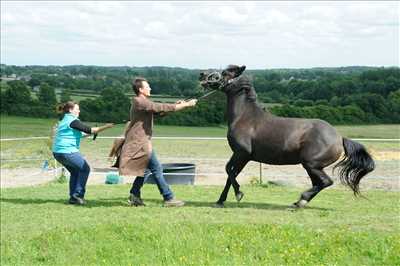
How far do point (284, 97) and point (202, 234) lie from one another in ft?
43.0

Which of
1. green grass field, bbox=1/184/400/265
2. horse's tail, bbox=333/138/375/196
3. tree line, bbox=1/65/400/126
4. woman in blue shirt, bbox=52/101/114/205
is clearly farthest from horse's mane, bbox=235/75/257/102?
tree line, bbox=1/65/400/126

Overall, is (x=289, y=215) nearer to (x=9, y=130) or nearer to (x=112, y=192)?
(x=112, y=192)

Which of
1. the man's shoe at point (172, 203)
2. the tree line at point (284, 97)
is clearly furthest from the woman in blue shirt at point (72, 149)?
the tree line at point (284, 97)

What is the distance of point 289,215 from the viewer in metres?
8.51

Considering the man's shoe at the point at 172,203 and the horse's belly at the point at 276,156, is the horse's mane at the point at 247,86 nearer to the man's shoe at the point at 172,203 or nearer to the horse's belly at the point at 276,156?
the horse's belly at the point at 276,156

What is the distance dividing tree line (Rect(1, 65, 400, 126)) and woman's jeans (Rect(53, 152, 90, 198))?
4.74 m

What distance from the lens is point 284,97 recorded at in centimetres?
2038

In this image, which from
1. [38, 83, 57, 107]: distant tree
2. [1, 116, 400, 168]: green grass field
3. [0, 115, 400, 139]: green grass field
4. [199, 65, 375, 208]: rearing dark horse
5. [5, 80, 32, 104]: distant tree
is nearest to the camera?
[199, 65, 375, 208]: rearing dark horse

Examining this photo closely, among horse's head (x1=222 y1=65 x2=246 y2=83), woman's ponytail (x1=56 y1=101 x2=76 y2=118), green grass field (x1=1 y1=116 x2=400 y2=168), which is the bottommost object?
green grass field (x1=1 y1=116 x2=400 y2=168)

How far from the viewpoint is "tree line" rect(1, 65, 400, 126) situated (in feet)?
60.8

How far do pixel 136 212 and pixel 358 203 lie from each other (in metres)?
3.50

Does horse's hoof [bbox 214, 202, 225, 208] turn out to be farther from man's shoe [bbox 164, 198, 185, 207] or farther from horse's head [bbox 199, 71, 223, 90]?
horse's head [bbox 199, 71, 223, 90]

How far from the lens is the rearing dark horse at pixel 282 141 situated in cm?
862

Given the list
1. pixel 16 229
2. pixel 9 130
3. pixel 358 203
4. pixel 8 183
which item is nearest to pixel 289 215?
pixel 358 203
